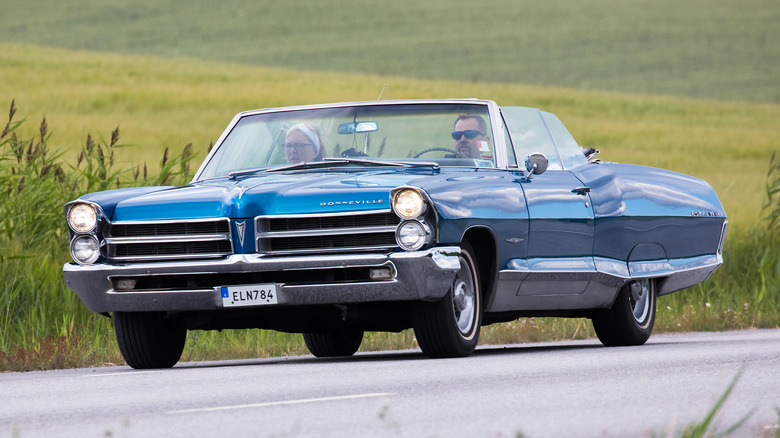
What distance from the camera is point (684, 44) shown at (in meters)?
54.2

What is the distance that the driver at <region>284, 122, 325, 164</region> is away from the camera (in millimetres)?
10508

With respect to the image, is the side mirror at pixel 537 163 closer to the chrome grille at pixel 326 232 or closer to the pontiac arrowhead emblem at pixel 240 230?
the chrome grille at pixel 326 232

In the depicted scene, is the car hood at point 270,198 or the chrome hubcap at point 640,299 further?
the chrome hubcap at point 640,299

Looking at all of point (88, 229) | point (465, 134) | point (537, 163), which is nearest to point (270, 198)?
point (88, 229)

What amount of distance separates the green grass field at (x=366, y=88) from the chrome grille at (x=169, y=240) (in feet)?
4.62

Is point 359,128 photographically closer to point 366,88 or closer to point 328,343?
point 328,343

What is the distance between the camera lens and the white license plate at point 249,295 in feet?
29.7

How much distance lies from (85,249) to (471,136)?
2.61 meters

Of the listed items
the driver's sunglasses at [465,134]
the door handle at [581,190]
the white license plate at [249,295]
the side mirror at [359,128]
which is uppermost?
the side mirror at [359,128]

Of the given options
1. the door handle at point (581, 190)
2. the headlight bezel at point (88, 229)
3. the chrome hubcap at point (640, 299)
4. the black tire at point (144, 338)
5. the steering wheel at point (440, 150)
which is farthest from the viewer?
the chrome hubcap at point (640, 299)

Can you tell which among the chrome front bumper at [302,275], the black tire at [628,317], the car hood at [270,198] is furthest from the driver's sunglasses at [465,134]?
the black tire at [628,317]

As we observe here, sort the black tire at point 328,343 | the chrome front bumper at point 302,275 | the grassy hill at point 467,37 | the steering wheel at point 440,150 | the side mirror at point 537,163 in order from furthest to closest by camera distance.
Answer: the grassy hill at point 467,37 < the black tire at point 328,343 < the steering wheel at point 440,150 < the side mirror at point 537,163 < the chrome front bumper at point 302,275

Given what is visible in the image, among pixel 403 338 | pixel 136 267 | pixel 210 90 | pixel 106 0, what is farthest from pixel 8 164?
pixel 106 0

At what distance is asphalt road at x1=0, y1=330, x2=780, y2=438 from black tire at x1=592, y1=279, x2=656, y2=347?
47.3 inches
